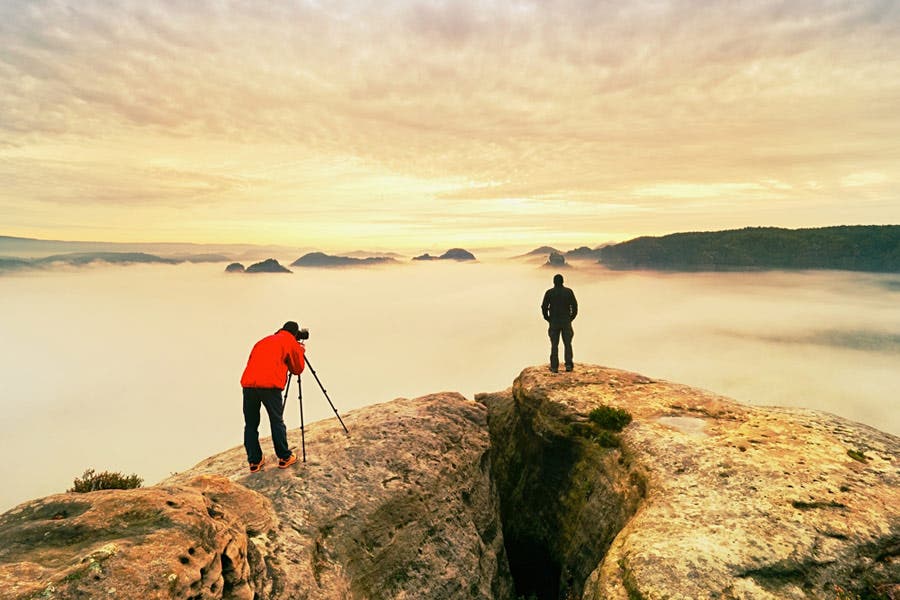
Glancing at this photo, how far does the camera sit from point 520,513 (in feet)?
69.1

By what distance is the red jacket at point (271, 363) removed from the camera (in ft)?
44.6

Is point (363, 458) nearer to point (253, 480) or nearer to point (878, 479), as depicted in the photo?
point (253, 480)

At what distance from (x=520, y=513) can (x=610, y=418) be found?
7.18 meters

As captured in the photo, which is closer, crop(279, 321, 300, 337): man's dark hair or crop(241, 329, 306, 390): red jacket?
crop(241, 329, 306, 390): red jacket

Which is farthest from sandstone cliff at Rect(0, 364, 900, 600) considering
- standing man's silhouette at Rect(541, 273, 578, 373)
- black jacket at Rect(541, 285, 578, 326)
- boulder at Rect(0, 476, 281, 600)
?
black jacket at Rect(541, 285, 578, 326)

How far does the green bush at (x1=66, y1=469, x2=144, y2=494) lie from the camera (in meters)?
11.8

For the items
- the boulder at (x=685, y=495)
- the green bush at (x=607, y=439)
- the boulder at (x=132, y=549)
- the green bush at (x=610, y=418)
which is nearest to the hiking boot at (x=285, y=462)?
the boulder at (x=132, y=549)

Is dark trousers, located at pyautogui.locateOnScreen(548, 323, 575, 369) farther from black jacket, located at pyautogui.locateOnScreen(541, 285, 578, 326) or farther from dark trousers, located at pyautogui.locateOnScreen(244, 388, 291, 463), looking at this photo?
dark trousers, located at pyautogui.locateOnScreen(244, 388, 291, 463)

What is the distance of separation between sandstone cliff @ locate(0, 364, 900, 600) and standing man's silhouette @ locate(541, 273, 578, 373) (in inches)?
70.8

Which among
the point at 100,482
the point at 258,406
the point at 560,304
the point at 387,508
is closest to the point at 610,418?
the point at 560,304

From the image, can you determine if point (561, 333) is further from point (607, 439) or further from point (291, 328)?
point (291, 328)

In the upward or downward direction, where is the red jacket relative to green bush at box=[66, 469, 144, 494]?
upward

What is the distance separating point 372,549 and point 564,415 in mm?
8974

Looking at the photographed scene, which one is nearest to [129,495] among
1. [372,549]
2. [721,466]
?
[372,549]
